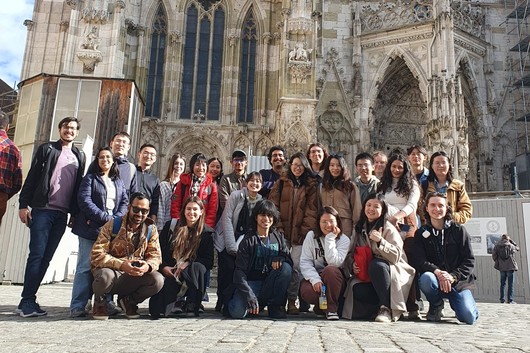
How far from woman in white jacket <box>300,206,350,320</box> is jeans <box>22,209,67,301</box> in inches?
106

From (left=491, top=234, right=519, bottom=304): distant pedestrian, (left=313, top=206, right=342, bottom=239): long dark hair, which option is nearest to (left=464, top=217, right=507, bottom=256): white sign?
(left=491, top=234, right=519, bottom=304): distant pedestrian

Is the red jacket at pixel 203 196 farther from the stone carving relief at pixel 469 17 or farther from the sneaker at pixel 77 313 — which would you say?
the stone carving relief at pixel 469 17

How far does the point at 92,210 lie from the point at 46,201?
21.0 inches

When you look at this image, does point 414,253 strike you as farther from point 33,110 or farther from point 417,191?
point 33,110

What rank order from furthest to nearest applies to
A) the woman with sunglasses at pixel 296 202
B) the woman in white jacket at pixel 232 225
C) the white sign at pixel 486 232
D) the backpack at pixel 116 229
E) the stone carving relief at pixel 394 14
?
the stone carving relief at pixel 394 14, the white sign at pixel 486 232, the woman with sunglasses at pixel 296 202, the woman in white jacket at pixel 232 225, the backpack at pixel 116 229

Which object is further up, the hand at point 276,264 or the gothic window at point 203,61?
the gothic window at point 203,61

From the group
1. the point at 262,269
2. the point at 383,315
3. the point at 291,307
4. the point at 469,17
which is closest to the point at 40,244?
the point at 262,269

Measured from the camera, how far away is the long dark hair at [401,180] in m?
5.48

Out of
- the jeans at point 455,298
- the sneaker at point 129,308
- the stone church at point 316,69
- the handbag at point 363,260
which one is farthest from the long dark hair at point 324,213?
the stone church at point 316,69

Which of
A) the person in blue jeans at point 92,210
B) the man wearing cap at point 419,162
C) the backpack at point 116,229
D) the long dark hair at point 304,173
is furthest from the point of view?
the man wearing cap at point 419,162

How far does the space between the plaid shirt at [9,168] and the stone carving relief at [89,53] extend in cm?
1138

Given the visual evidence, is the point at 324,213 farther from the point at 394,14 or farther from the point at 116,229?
the point at 394,14

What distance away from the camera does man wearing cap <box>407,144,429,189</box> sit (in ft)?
19.6

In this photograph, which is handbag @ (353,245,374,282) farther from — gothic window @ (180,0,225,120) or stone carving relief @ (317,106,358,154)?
gothic window @ (180,0,225,120)
